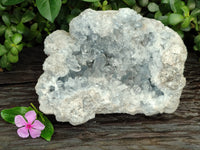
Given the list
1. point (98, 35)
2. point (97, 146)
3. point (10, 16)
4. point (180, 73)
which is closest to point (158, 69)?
point (180, 73)

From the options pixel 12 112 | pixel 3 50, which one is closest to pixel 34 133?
pixel 12 112

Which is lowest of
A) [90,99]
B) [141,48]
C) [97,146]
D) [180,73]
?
[97,146]

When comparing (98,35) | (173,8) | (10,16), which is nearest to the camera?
(98,35)

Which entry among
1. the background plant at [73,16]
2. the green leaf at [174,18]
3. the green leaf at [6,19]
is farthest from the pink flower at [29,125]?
the green leaf at [174,18]

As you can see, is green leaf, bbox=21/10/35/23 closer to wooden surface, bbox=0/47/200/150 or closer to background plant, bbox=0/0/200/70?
background plant, bbox=0/0/200/70

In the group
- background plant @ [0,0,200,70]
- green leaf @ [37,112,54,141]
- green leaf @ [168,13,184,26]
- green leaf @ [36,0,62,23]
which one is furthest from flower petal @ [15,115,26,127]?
green leaf @ [168,13,184,26]

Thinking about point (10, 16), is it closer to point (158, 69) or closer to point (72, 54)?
point (72, 54)
